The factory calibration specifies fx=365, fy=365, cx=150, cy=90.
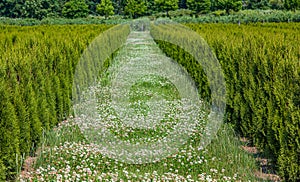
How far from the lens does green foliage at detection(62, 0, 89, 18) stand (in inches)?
2386

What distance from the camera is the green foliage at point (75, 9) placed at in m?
60.6

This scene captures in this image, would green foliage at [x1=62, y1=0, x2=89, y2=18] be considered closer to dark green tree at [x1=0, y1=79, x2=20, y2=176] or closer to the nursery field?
the nursery field

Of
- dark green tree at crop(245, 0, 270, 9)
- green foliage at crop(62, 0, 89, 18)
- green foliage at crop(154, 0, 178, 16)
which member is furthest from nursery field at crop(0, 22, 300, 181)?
dark green tree at crop(245, 0, 270, 9)

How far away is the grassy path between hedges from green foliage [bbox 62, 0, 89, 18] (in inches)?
2102

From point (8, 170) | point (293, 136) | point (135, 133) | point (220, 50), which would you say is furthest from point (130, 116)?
point (293, 136)

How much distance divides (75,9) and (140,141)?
57434 mm

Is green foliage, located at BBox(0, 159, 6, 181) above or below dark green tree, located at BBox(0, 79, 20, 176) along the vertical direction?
below

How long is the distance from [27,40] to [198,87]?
4.84 metres

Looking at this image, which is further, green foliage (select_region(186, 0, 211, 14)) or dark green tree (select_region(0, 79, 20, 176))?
green foliage (select_region(186, 0, 211, 14))

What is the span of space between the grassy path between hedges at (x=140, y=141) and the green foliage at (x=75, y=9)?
175 ft

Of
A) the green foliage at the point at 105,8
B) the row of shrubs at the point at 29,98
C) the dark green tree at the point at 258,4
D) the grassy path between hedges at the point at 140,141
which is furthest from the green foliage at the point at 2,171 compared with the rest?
the dark green tree at the point at 258,4

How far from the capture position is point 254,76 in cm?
640

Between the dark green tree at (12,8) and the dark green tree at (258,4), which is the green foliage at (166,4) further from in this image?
the dark green tree at (12,8)

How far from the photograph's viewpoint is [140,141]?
20.9 feet
